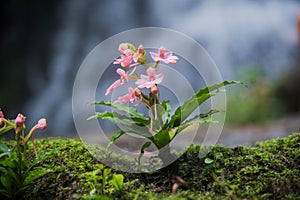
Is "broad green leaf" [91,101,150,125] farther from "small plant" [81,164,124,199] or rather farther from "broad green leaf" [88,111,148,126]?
"small plant" [81,164,124,199]

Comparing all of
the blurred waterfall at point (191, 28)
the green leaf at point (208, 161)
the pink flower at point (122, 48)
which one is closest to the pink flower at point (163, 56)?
the pink flower at point (122, 48)

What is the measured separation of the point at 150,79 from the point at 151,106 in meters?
0.14

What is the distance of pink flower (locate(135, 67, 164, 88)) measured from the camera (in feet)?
4.71

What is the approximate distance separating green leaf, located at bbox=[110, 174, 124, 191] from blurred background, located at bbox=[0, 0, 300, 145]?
178 inches

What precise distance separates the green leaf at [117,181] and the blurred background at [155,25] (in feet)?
14.8

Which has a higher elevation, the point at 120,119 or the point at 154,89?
the point at 154,89

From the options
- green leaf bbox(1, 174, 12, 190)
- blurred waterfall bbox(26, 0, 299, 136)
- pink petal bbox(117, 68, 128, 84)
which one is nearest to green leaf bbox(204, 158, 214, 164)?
pink petal bbox(117, 68, 128, 84)

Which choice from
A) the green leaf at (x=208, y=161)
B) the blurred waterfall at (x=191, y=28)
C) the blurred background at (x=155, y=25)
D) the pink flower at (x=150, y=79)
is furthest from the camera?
the blurred waterfall at (x=191, y=28)

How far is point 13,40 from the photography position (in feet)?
20.3

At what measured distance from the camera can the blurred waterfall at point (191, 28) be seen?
607 centimetres

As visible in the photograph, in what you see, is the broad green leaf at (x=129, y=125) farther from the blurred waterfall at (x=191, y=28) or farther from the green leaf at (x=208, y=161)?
the blurred waterfall at (x=191, y=28)

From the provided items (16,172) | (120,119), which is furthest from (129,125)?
(16,172)

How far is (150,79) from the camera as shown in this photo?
4.81 ft

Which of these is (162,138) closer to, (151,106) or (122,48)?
(151,106)
